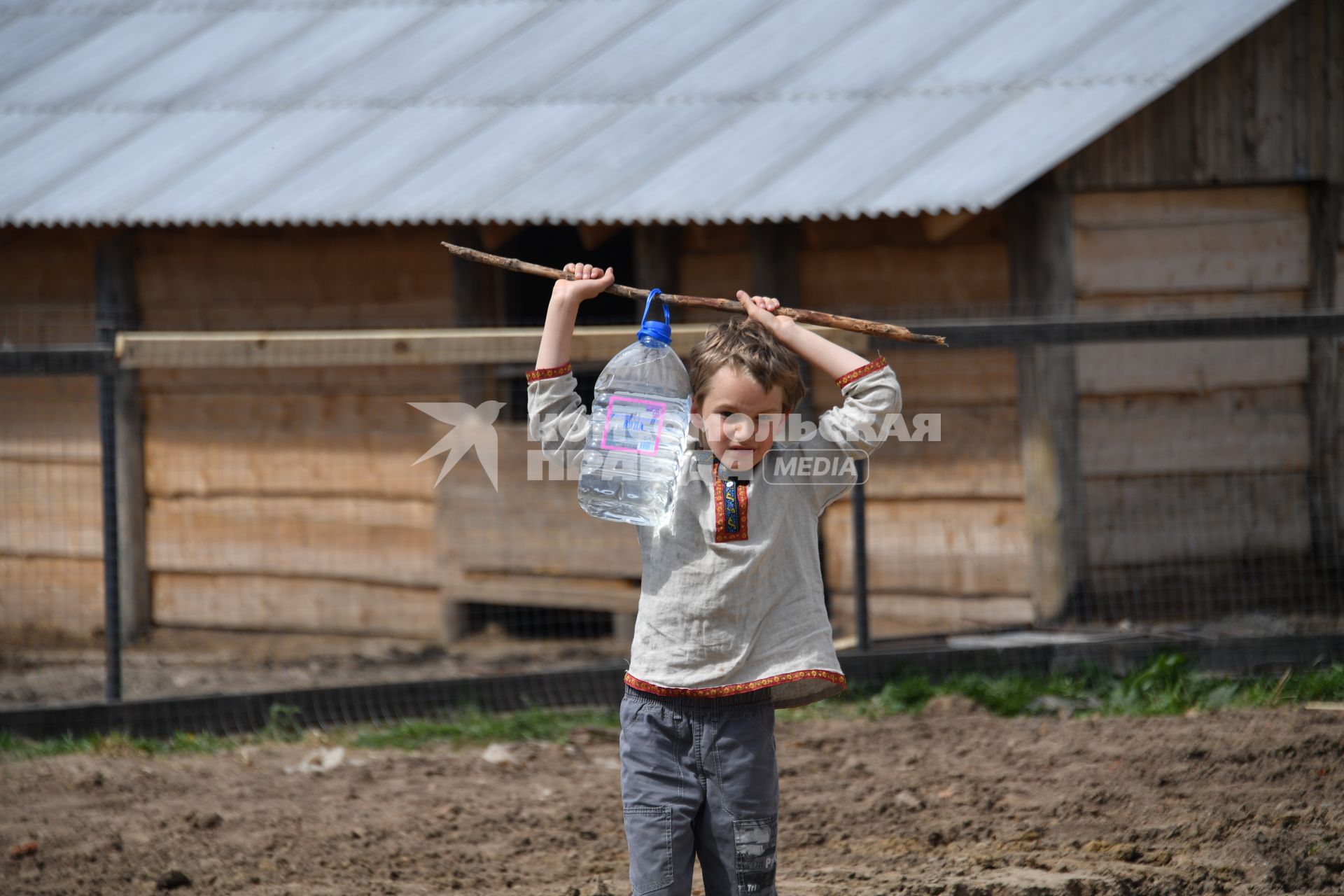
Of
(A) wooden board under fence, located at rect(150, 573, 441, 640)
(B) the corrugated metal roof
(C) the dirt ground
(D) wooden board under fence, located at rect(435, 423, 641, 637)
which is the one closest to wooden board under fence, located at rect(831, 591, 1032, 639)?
(D) wooden board under fence, located at rect(435, 423, 641, 637)

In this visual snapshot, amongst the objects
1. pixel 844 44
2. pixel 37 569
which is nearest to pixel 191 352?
pixel 37 569

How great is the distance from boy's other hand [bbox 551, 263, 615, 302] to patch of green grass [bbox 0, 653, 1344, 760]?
2.99 meters

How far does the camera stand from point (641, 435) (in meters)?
2.81

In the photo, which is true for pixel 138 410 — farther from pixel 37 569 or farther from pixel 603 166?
pixel 603 166

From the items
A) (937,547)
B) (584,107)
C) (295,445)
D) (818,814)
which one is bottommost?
(818,814)

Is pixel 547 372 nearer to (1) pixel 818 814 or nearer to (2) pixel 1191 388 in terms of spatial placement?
(1) pixel 818 814

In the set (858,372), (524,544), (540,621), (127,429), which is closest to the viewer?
(858,372)

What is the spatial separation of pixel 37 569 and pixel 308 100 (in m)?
3.26

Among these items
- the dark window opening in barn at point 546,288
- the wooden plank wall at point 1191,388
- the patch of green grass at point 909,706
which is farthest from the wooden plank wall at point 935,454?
the dark window opening in barn at point 546,288

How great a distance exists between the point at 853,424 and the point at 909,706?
316cm

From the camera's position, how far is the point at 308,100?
26.6 ft

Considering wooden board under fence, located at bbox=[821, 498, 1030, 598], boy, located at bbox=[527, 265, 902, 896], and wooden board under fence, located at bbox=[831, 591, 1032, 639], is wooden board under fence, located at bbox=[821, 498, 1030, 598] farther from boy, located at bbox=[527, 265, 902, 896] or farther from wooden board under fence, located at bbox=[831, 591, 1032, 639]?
boy, located at bbox=[527, 265, 902, 896]

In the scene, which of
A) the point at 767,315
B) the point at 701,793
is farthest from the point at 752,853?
the point at 767,315

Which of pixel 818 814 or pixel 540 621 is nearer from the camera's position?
pixel 818 814
